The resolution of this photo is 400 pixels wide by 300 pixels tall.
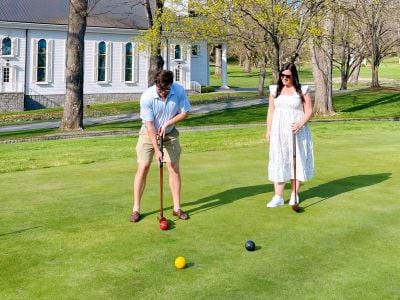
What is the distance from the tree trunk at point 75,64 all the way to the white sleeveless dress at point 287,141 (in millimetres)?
16967

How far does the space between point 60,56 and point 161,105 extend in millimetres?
39916

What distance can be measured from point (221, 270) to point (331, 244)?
1.38 metres

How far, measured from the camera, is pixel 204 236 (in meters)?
5.76

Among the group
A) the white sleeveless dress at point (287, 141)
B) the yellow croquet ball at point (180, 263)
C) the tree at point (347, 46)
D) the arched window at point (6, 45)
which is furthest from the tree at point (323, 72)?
the arched window at point (6, 45)

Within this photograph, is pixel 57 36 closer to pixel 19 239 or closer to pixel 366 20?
pixel 366 20

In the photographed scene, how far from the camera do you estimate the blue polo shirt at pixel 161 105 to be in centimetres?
640

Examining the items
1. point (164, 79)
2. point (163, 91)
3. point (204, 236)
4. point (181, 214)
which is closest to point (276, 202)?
point (181, 214)

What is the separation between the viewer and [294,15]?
64.0 feet

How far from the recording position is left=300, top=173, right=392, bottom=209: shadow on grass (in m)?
7.97

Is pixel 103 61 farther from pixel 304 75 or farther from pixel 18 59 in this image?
pixel 304 75

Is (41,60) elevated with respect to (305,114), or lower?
elevated

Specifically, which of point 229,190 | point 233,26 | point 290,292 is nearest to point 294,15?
point 233,26

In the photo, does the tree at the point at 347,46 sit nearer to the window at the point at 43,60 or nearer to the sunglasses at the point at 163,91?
the window at the point at 43,60

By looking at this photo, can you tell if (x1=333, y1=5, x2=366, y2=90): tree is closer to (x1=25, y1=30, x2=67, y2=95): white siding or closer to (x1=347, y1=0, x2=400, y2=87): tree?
(x1=347, y1=0, x2=400, y2=87): tree
